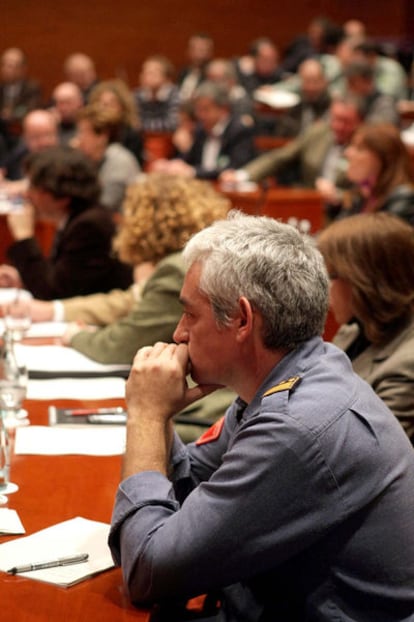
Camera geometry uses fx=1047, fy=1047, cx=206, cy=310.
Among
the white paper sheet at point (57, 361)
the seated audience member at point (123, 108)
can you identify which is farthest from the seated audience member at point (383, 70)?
the white paper sheet at point (57, 361)

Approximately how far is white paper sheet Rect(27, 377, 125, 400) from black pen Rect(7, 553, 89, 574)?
1.08 meters

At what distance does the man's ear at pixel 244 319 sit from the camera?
165 cm

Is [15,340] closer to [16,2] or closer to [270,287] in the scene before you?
[270,287]

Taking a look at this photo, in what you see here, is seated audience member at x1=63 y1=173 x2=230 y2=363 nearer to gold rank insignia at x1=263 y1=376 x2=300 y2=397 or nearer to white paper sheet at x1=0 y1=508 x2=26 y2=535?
white paper sheet at x1=0 y1=508 x2=26 y2=535

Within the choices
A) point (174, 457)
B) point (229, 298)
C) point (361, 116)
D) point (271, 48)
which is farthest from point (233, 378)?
point (271, 48)

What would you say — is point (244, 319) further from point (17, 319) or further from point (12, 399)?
point (17, 319)

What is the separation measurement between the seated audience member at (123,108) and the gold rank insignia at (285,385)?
6.13 meters

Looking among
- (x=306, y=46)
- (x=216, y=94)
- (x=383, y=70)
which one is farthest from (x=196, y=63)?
(x=216, y=94)

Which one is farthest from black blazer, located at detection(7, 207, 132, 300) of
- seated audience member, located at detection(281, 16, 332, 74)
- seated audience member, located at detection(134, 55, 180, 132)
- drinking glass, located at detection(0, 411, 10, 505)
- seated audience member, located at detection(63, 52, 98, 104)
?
seated audience member, located at detection(281, 16, 332, 74)

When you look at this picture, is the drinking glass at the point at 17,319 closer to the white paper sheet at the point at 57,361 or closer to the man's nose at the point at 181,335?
the white paper sheet at the point at 57,361

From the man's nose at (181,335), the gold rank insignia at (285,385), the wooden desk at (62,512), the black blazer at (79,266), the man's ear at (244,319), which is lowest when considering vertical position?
the black blazer at (79,266)

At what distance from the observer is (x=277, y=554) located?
153 centimetres

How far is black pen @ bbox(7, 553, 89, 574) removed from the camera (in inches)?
66.8

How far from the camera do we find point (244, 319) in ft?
5.49
